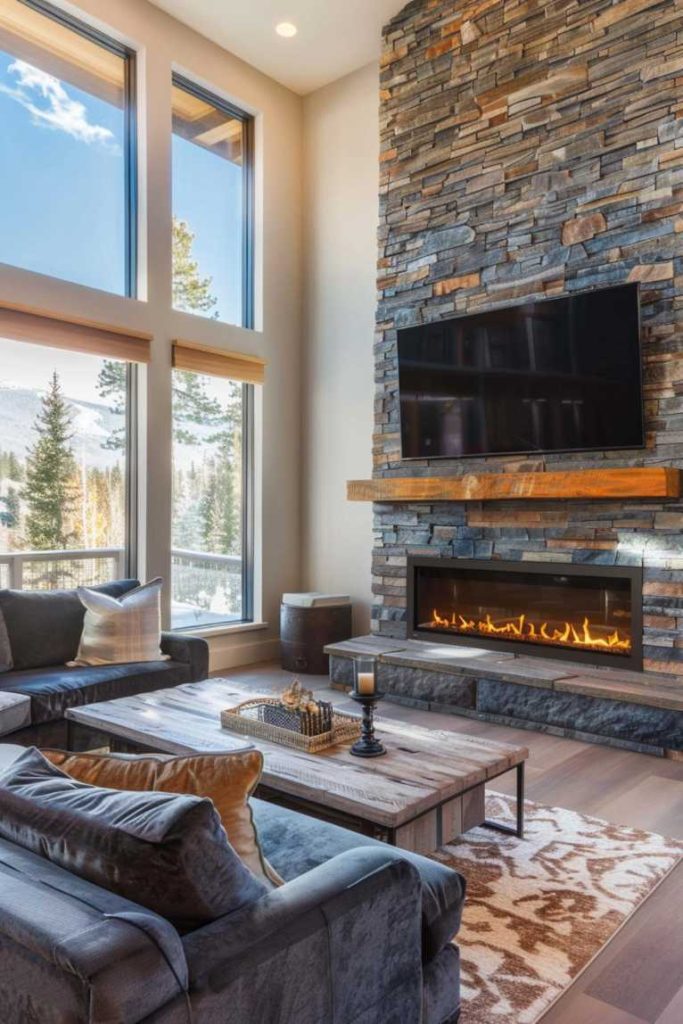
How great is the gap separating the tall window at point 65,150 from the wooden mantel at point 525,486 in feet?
7.11

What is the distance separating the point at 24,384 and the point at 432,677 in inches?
118

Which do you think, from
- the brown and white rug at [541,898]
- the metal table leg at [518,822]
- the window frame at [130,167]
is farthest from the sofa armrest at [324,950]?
the window frame at [130,167]

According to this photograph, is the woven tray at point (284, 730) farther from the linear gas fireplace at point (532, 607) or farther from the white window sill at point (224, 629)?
the white window sill at point (224, 629)

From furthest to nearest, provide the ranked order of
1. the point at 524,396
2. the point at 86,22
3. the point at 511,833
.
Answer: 1. the point at 86,22
2. the point at 524,396
3. the point at 511,833

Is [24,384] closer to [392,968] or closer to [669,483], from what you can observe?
[669,483]

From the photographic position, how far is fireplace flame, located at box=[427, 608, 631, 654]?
428 centimetres

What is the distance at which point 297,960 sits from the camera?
1.16 m

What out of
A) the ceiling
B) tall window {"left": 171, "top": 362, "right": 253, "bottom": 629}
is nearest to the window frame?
the ceiling

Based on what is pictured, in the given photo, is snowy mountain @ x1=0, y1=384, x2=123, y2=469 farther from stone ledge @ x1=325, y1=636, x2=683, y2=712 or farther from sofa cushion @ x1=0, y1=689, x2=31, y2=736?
stone ledge @ x1=325, y1=636, x2=683, y2=712

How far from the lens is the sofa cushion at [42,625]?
12.6ft

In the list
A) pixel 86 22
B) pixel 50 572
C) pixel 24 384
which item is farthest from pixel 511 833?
pixel 86 22

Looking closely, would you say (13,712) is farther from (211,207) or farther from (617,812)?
(211,207)

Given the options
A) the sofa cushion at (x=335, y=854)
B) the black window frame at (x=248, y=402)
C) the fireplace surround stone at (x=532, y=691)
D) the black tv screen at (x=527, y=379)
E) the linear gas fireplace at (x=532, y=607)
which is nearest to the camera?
the sofa cushion at (x=335, y=854)

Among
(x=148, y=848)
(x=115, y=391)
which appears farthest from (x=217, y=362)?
(x=148, y=848)
